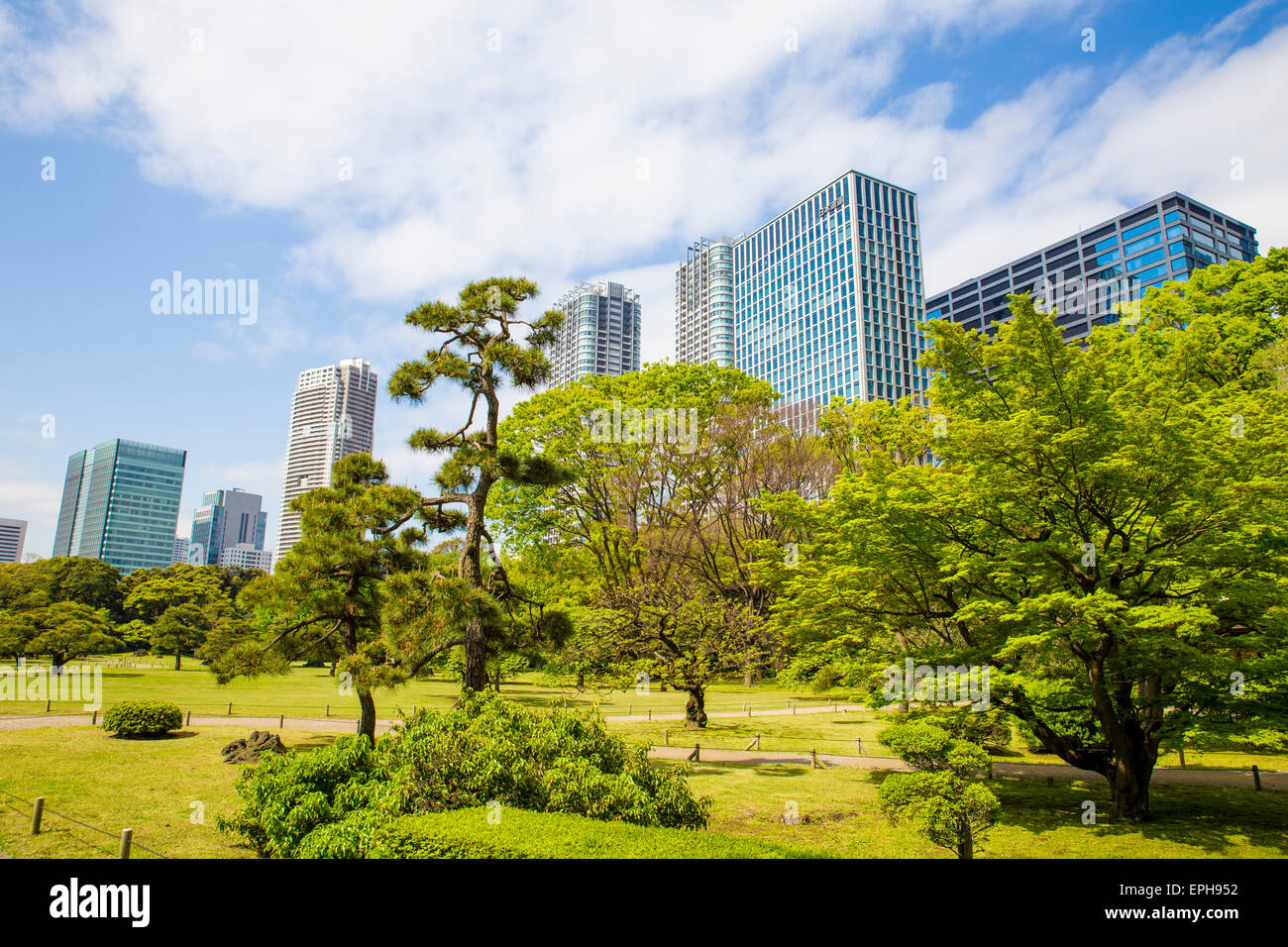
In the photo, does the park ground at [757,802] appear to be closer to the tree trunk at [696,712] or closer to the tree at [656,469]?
the tree trunk at [696,712]

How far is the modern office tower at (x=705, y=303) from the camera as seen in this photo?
144375 millimetres

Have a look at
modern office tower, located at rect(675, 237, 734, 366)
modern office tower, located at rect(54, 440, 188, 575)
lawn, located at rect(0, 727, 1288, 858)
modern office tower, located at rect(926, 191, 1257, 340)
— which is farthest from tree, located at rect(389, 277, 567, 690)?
modern office tower, located at rect(54, 440, 188, 575)

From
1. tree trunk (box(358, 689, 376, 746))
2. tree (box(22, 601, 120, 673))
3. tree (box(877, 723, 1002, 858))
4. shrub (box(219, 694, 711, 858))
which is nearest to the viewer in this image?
shrub (box(219, 694, 711, 858))

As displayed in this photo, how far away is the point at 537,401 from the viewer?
39344mm

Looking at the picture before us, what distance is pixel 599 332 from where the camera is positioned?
16862 cm

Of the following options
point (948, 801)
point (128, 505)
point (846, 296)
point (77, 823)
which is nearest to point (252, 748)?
point (77, 823)

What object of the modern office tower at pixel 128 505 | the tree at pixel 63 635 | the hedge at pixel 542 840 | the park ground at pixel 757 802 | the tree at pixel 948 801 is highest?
the modern office tower at pixel 128 505

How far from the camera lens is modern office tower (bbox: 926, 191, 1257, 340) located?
9662 centimetres

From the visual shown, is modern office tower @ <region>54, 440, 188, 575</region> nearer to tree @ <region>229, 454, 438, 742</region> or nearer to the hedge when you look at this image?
tree @ <region>229, 454, 438, 742</region>

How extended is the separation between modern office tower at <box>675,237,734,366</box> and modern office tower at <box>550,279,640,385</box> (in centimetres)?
1310

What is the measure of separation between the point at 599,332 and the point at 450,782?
16462 cm

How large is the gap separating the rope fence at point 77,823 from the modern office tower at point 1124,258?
105 meters

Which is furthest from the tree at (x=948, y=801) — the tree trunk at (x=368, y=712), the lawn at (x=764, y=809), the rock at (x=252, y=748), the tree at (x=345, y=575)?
the rock at (x=252, y=748)

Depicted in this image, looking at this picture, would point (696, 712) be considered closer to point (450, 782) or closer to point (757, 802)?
point (757, 802)
